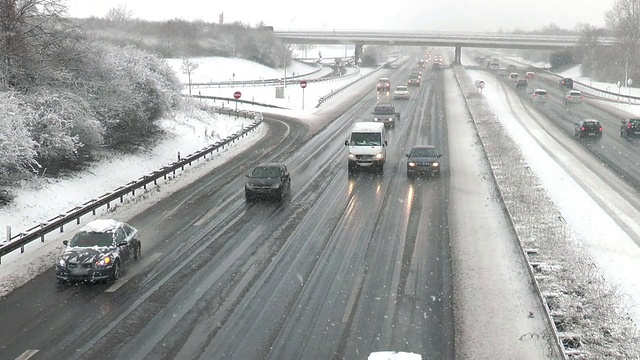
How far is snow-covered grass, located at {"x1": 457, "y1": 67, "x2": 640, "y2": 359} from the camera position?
12.9m

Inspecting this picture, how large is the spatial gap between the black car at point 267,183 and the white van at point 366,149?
228 inches

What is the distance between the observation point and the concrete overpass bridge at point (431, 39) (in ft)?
415

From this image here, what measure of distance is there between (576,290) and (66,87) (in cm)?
2643

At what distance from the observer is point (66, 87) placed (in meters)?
31.2

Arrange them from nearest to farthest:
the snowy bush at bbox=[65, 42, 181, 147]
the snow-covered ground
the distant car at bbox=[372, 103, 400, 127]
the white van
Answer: the snow-covered ground < the white van < the snowy bush at bbox=[65, 42, 181, 147] < the distant car at bbox=[372, 103, 400, 127]

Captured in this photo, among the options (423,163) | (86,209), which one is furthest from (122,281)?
(423,163)

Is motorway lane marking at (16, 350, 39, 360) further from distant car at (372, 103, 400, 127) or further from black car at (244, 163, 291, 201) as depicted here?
distant car at (372, 103, 400, 127)

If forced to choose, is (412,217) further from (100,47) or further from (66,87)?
(100,47)

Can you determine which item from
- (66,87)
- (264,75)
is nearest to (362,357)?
(66,87)

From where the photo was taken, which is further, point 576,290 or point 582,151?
point 582,151

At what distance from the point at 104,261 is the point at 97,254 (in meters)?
0.35

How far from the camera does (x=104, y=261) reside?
16.5 m

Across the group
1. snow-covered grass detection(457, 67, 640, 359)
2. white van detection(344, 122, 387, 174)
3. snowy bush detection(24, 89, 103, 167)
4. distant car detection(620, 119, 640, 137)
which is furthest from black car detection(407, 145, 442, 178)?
distant car detection(620, 119, 640, 137)

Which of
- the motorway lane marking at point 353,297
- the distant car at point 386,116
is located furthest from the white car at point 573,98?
the motorway lane marking at point 353,297
